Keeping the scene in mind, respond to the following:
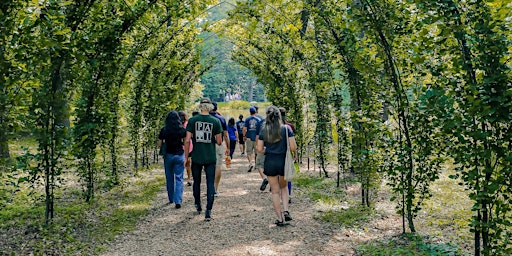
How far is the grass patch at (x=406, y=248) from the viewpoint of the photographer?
5.45 meters

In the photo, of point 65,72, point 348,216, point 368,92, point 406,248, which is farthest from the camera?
point 348,216

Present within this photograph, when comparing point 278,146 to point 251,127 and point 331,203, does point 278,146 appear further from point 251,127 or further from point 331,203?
point 251,127

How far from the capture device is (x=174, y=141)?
848 centimetres

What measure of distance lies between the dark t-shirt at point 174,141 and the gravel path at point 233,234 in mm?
1131

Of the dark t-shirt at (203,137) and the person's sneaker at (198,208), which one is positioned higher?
the dark t-shirt at (203,137)

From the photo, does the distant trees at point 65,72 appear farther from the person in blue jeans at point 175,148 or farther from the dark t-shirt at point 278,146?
the dark t-shirt at point 278,146

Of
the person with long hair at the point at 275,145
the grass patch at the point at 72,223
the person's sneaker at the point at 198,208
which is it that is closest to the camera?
the grass patch at the point at 72,223

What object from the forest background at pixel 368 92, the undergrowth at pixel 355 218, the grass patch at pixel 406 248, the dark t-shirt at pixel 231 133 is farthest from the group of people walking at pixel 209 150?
the dark t-shirt at pixel 231 133

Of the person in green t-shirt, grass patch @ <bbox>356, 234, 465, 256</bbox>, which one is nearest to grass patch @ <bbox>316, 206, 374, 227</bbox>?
grass patch @ <bbox>356, 234, 465, 256</bbox>

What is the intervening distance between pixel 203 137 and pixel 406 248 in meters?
3.59

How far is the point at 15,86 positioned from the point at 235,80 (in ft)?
286

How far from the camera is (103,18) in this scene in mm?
7570

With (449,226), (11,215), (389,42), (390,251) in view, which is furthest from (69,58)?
(449,226)

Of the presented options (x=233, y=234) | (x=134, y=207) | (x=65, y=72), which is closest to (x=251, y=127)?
(x=134, y=207)
